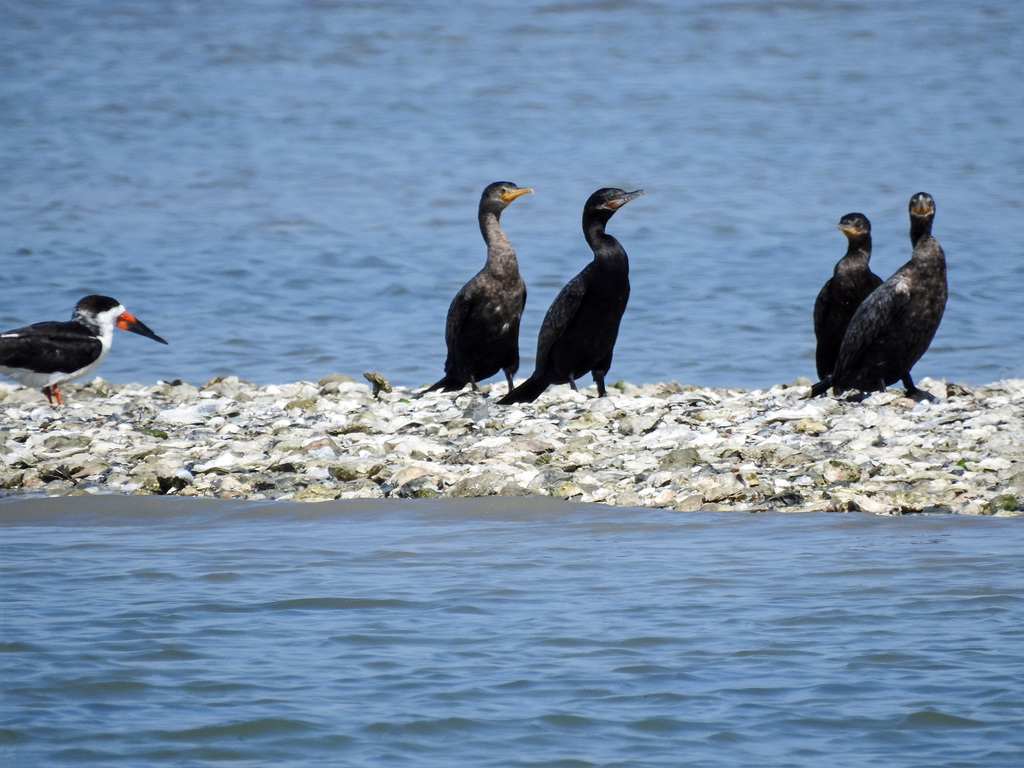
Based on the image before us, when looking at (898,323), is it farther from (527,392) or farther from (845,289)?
(527,392)

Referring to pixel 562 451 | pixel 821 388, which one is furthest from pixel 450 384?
pixel 562 451

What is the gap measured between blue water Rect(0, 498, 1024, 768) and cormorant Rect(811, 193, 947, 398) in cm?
349

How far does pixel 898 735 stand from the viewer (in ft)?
13.2

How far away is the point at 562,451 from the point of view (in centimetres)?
805

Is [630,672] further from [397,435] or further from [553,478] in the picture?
[397,435]

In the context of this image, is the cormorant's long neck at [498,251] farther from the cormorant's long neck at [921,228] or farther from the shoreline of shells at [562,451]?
the cormorant's long neck at [921,228]

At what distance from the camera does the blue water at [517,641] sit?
158 inches

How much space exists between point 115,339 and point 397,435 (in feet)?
25.6

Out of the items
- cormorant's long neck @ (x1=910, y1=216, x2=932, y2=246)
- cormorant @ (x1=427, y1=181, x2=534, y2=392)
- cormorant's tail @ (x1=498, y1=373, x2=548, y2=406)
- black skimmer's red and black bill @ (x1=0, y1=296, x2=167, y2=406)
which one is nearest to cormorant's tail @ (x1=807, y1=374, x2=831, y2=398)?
cormorant's long neck @ (x1=910, y1=216, x2=932, y2=246)

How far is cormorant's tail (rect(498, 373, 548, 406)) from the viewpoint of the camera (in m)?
10.1

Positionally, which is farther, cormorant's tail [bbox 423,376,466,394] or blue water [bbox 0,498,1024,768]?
cormorant's tail [bbox 423,376,466,394]

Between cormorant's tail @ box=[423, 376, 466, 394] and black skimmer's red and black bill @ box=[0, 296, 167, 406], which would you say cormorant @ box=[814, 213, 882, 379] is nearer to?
cormorant's tail @ box=[423, 376, 466, 394]

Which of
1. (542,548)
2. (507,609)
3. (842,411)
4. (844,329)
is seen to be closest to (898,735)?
(507,609)

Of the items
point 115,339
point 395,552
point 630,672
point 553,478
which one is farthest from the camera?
point 115,339
